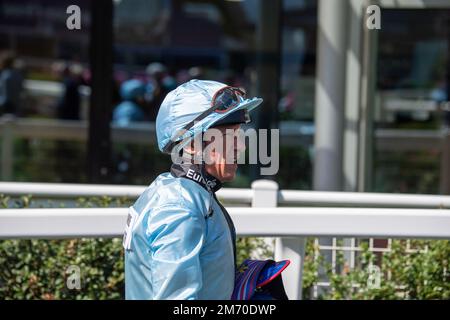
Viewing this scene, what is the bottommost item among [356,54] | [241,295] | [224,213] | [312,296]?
[312,296]

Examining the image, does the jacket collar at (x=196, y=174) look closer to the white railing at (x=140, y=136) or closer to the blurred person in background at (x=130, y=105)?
the white railing at (x=140, y=136)

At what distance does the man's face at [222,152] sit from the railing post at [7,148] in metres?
6.12

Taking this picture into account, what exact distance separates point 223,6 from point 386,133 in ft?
9.62

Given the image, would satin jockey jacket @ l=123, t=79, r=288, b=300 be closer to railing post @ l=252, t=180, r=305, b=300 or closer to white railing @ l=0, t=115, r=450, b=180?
railing post @ l=252, t=180, r=305, b=300

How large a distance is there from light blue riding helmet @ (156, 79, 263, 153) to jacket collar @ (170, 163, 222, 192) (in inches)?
2.3

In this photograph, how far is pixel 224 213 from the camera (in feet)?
7.81

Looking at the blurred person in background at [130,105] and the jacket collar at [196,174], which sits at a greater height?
the jacket collar at [196,174]

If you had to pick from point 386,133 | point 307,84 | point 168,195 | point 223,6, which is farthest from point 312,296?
point 223,6

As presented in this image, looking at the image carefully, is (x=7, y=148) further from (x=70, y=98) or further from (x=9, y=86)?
(x=9, y=86)

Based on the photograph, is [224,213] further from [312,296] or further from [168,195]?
[312,296]

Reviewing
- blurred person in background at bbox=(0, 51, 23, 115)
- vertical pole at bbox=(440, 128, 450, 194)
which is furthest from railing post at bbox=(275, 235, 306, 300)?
blurred person in background at bbox=(0, 51, 23, 115)

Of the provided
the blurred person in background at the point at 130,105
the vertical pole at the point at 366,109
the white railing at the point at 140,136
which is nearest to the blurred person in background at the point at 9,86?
the blurred person in background at the point at 130,105

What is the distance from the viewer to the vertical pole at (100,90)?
21.9 feet

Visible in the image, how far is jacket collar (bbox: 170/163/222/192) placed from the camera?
2314 millimetres
